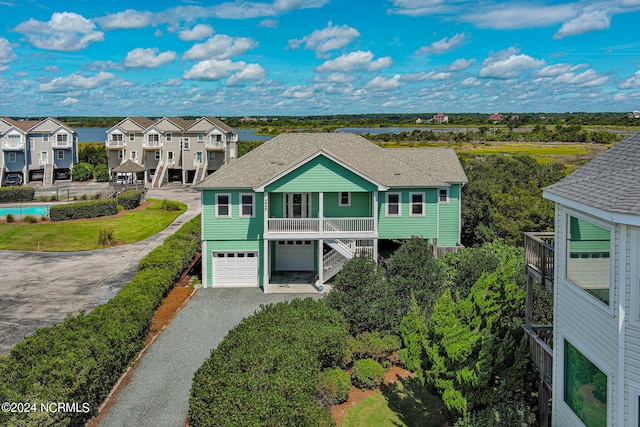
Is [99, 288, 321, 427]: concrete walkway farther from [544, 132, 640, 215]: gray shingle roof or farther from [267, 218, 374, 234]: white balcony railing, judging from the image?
[544, 132, 640, 215]: gray shingle roof

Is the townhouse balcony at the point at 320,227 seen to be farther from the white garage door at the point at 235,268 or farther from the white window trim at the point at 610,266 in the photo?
the white window trim at the point at 610,266

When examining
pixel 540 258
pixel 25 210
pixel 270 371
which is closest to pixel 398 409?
pixel 270 371

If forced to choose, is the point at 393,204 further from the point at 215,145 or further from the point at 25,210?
the point at 215,145

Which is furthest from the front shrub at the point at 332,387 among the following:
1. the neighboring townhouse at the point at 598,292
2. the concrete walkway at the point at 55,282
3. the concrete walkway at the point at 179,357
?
the concrete walkway at the point at 55,282

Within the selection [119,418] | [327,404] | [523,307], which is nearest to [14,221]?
[119,418]

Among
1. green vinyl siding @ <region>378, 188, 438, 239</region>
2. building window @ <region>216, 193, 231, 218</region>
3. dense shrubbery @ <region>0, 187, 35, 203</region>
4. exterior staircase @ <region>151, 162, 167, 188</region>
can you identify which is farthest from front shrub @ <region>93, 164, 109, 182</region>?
green vinyl siding @ <region>378, 188, 438, 239</region>
